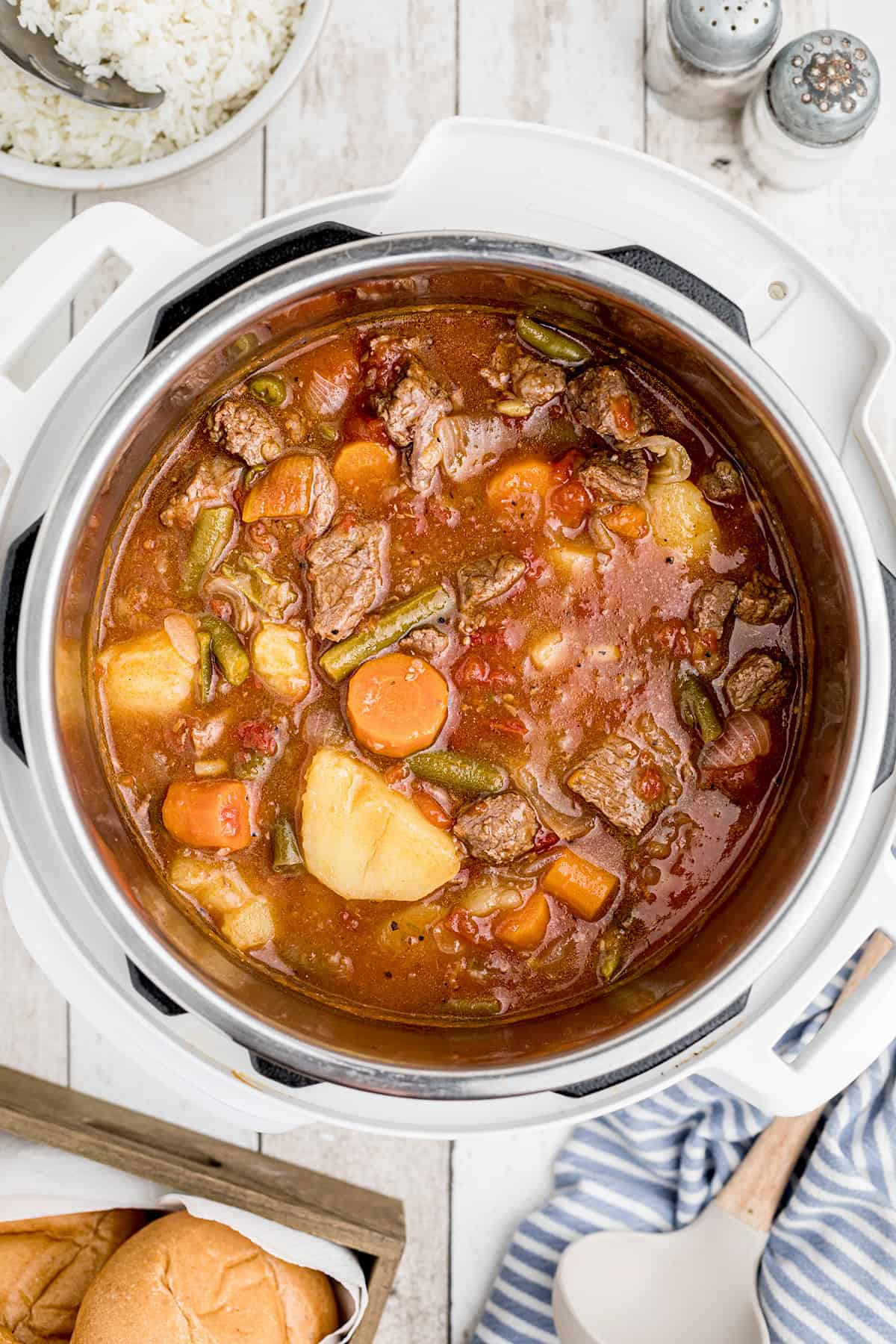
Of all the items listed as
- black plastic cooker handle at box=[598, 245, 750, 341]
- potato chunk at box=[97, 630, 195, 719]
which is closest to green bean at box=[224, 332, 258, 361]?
potato chunk at box=[97, 630, 195, 719]

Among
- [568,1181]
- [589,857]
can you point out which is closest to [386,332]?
[589,857]

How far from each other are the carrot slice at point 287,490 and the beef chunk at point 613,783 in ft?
2.79

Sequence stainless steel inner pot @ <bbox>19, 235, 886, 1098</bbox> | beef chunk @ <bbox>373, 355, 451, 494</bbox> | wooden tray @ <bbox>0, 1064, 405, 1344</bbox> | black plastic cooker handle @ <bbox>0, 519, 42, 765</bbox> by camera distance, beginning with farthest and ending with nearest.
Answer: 1. wooden tray @ <bbox>0, 1064, 405, 1344</bbox>
2. beef chunk @ <bbox>373, 355, 451, 494</bbox>
3. black plastic cooker handle @ <bbox>0, 519, 42, 765</bbox>
4. stainless steel inner pot @ <bbox>19, 235, 886, 1098</bbox>

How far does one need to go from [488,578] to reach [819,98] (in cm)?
145

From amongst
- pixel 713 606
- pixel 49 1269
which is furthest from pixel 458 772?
pixel 49 1269

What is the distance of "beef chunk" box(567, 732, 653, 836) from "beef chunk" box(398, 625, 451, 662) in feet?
1.34

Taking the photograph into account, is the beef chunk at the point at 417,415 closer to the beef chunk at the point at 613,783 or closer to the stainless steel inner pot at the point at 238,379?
the stainless steel inner pot at the point at 238,379

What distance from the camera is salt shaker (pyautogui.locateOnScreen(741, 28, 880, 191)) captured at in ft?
9.77

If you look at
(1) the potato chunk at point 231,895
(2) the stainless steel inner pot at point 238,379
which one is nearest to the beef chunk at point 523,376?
(2) the stainless steel inner pot at point 238,379

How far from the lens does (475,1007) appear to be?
9.23ft

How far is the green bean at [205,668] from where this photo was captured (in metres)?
2.76

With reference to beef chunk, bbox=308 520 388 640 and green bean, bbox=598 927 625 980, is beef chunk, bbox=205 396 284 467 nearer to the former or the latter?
beef chunk, bbox=308 520 388 640

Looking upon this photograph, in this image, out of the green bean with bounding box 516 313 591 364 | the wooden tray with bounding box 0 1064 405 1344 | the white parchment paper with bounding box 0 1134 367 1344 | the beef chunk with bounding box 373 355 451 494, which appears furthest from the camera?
the white parchment paper with bounding box 0 1134 367 1344

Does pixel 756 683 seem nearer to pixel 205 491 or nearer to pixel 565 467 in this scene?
pixel 565 467
